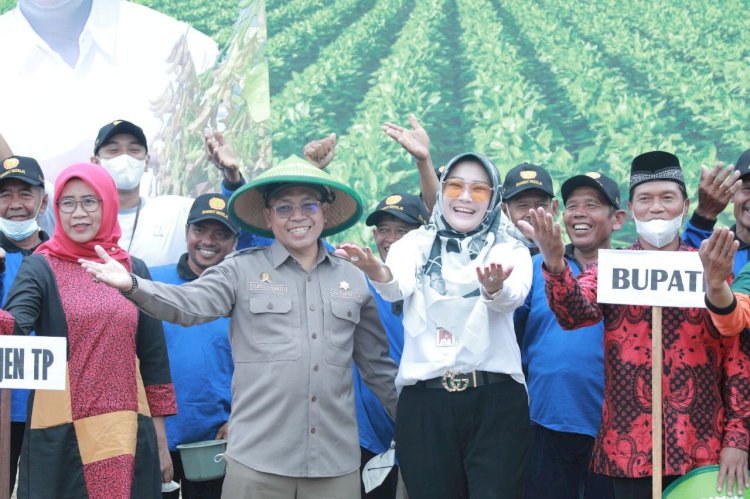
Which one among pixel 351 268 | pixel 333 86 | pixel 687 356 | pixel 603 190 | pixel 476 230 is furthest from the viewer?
pixel 333 86

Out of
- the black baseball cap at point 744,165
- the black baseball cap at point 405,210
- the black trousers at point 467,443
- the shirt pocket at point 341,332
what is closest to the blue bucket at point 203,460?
the shirt pocket at point 341,332

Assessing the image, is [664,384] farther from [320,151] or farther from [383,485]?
[320,151]

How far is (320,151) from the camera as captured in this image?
4727 mm

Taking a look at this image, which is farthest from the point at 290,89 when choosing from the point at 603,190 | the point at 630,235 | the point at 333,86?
the point at 603,190

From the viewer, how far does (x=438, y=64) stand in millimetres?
9258

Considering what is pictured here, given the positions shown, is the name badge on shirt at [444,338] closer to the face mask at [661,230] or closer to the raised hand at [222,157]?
the face mask at [661,230]

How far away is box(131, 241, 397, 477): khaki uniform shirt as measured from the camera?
12.1ft

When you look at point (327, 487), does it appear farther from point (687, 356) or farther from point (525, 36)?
point (525, 36)

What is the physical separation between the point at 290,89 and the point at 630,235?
356cm

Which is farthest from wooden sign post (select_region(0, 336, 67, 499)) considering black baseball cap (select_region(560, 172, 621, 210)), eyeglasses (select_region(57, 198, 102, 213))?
black baseball cap (select_region(560, 172, 621, 210))

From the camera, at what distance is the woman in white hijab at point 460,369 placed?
11.7ft

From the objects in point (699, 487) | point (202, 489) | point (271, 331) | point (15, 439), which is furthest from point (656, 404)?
point (15, 439)

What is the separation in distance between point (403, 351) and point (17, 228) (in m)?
2.17

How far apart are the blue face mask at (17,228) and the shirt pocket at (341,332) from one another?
1.83 metres
